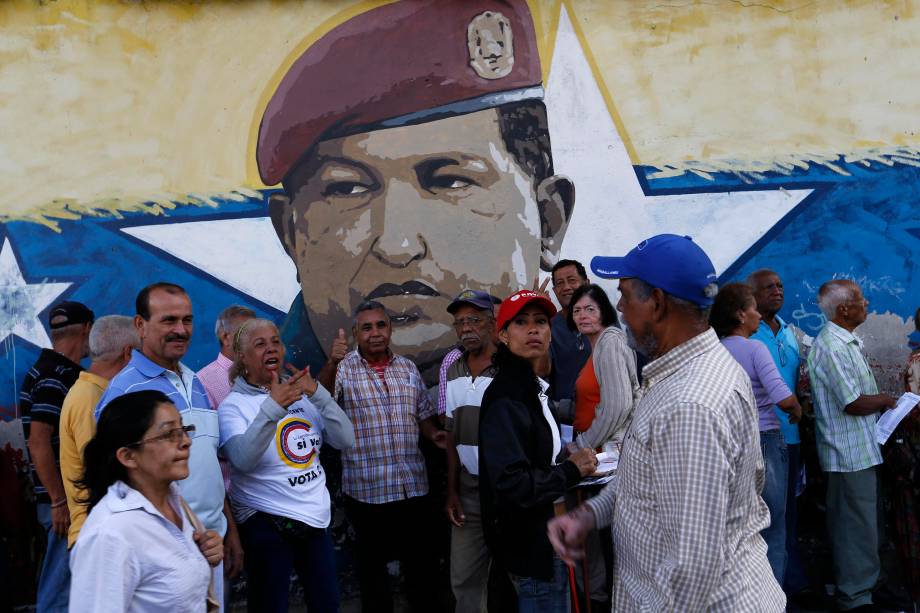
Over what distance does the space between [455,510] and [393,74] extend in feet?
9.59

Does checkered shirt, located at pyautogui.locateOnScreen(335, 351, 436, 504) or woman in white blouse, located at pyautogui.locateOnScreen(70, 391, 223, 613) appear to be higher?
woman in white blouse, located at pyautogui.locateOnScreen(70, 391, 223, 613)

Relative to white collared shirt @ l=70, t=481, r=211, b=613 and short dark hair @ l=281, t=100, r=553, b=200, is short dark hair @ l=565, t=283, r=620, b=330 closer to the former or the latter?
short dark hair @ l=281, t=100, r=553, b=200

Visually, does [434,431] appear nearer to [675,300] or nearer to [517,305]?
[517,305]

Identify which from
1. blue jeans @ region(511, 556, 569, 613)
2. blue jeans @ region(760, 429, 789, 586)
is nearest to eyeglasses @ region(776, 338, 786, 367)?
blue jeans @ region(760, 429, 789, 586)

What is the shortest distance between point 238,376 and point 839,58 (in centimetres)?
461

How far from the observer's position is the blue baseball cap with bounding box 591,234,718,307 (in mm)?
2166

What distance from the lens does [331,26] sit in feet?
17.8

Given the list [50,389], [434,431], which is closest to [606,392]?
[434,431]

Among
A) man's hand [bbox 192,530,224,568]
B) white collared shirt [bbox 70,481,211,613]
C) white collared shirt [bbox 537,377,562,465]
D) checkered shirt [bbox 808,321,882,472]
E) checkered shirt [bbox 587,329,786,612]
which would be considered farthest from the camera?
checkered shirt [bbox 808,321,882,472]

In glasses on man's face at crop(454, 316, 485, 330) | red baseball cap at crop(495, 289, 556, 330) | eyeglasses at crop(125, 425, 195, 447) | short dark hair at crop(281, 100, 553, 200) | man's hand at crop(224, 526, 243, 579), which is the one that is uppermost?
short dark hair at crop(281, 100, 553, 200)

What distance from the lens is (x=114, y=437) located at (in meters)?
2.51

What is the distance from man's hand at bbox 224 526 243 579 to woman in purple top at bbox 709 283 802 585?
2846 mm

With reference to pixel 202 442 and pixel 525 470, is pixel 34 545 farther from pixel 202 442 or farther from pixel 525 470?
pixel 525 470

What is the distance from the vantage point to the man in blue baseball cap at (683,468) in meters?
1.96
